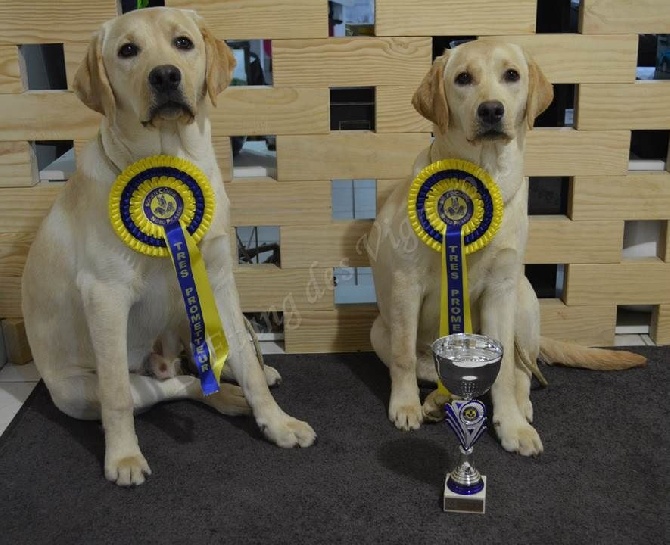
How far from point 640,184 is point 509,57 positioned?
95 cm

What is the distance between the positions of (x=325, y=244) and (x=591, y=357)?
104 cm

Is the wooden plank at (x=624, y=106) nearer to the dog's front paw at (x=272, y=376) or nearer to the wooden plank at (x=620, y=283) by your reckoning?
the wooden plank at (x=620, y=283)

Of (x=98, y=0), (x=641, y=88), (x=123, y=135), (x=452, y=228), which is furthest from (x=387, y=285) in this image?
(x=98, y=0)

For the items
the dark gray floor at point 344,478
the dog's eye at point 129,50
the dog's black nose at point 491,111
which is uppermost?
the dog's eye at point 129,50

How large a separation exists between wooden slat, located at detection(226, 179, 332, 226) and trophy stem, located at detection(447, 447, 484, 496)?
1192 mm

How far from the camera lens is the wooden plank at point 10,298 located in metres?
3.19

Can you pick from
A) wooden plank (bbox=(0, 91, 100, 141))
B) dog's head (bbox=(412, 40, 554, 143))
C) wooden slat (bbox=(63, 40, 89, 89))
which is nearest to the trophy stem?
dog's head (bbox=(412, 40, 554, 143))

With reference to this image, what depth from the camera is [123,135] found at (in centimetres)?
237

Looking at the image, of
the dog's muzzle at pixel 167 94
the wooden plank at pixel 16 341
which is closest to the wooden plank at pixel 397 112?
the dog's muzzle at pixel 167 94

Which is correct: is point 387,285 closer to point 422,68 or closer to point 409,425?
point 409,425

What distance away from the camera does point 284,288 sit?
319cm

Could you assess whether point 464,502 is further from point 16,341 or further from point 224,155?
point 16,341

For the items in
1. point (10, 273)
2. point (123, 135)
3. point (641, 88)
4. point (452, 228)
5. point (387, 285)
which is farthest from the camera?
point (10, 273)

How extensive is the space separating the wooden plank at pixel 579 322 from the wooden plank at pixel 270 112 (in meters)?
1.11
